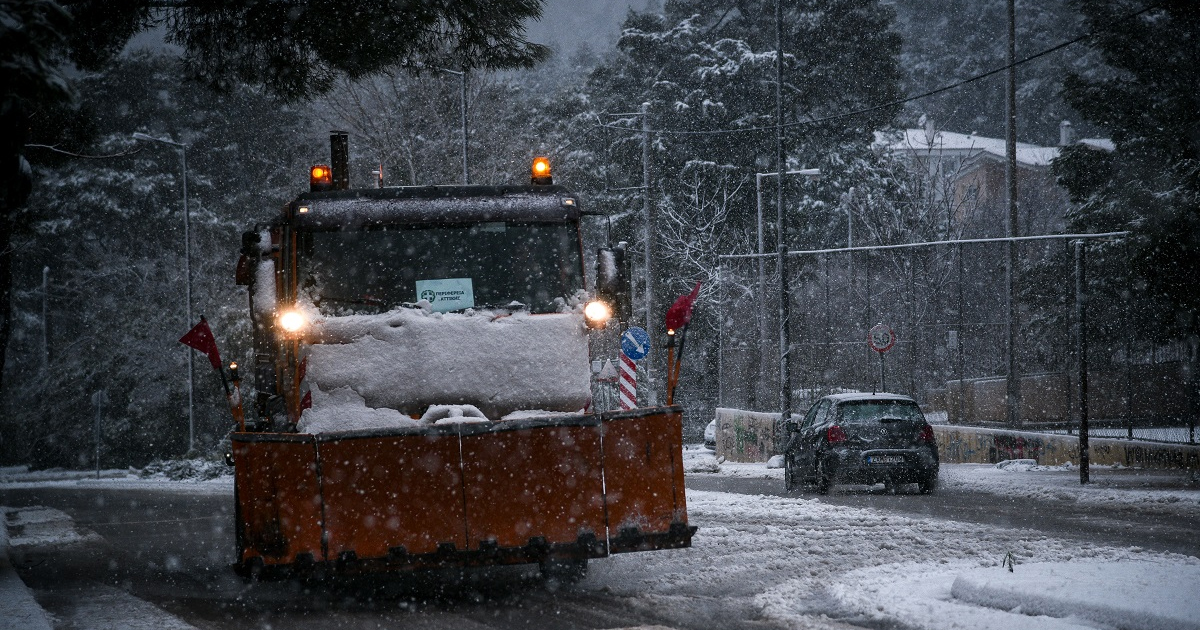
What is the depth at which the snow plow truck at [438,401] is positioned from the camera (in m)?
8.65

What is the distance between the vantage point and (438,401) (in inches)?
376

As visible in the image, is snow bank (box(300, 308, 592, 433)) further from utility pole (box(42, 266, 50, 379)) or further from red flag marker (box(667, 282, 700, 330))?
utility pole (box(42, 266, 50, 379))

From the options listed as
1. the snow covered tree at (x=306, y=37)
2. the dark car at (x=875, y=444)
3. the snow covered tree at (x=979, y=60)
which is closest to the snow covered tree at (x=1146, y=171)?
the dark car at (x=875, y=444)

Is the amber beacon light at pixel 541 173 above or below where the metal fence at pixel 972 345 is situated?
above

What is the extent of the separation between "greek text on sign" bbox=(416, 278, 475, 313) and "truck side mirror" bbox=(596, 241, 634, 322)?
1.11m

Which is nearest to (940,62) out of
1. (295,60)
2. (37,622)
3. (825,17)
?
(825,17)

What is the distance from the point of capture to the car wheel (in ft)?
60.3

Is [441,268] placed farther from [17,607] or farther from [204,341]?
[17,607]

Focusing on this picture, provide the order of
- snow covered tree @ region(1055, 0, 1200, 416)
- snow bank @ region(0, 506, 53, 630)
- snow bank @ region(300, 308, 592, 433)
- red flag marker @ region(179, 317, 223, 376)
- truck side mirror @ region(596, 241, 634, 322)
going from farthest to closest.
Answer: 1. snow covered tree @ region(1055, 0, 1200, 416)
2. red flag marker @ region(179, 317, 223, 376)
3. truck side mirror @ region(596, 241, 634, 322)
4. snow bank @ region(300, 308, 592, 433)
5. snow bank @ region(0, 506, 53, 630)

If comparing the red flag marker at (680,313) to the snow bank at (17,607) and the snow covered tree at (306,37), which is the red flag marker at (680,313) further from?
the snow bank at (17,607)

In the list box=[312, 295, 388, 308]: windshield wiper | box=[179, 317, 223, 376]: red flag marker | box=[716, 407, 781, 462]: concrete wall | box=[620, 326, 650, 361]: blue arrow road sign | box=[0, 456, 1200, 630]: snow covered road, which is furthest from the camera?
box=[716, 407, 781, 462]: concrete wall

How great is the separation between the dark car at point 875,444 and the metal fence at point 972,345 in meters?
6.32

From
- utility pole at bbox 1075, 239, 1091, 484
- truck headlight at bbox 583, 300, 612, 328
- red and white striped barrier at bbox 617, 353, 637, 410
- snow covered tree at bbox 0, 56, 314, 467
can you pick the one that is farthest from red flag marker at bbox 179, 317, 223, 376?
snow covered tree at bbox 0, 56, 314, 467

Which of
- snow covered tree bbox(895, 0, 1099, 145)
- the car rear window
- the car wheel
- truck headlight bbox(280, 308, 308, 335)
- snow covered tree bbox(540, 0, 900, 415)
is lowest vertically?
the car wheel
